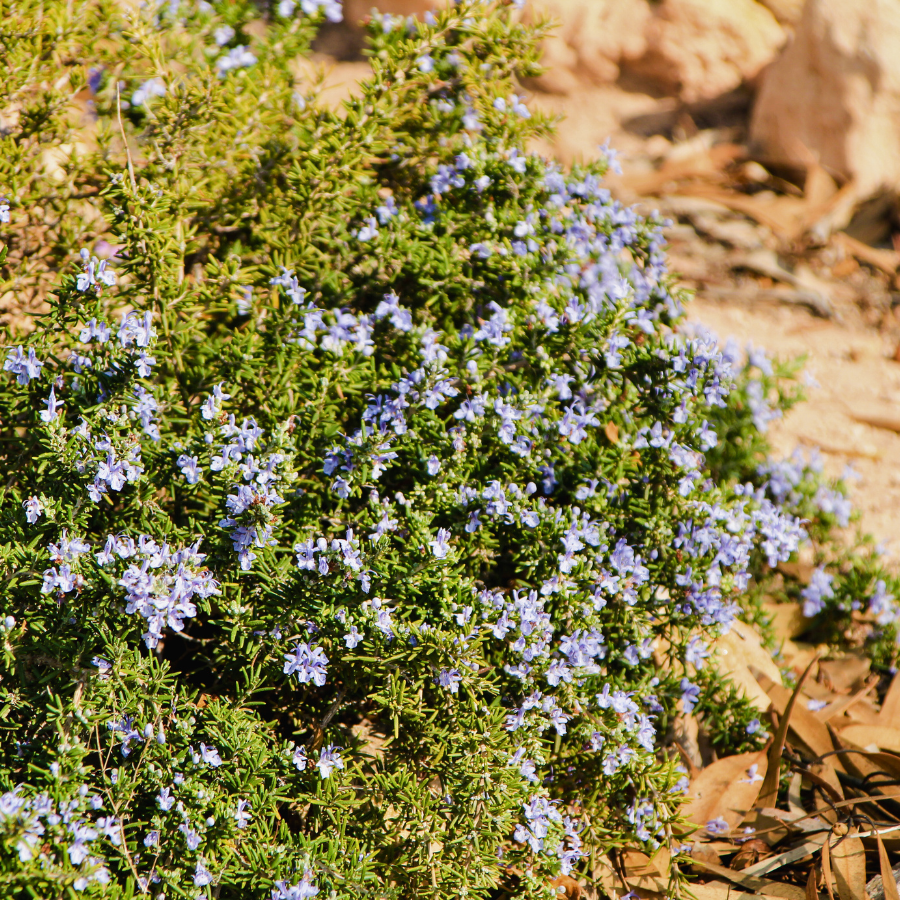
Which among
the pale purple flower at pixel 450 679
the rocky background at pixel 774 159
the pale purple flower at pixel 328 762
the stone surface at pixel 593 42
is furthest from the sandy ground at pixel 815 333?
the pale purple flower at pixel 328 762

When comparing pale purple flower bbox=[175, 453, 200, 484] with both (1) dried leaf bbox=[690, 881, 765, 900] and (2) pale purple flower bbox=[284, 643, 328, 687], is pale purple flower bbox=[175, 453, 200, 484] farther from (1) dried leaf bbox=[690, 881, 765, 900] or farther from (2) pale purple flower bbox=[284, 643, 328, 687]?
(1) dried leaf bbox=[690, 881, 765, 900]

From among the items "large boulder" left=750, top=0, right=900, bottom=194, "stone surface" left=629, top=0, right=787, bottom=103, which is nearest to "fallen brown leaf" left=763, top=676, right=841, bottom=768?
"large boulder" left=750, top=0, right=900, bottom=194

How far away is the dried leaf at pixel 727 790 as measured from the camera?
2949 millimetres

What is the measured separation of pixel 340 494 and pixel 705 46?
691cm

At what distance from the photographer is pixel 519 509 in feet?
8.48

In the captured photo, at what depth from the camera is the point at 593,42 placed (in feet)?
25.0

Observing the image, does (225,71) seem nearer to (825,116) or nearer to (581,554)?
(581,554)

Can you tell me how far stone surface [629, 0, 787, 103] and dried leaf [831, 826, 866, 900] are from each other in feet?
22.4

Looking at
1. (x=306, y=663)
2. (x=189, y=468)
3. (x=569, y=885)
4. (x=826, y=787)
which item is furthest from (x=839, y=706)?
(x=189, y=468)

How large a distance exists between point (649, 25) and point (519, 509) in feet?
22.6

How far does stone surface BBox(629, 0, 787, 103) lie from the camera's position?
749 centimetres

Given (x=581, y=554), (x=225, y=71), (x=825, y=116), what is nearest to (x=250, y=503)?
(x=581, y=554)

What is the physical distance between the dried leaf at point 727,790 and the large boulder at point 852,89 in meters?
5.12

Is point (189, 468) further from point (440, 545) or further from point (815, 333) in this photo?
point (815, 333)
